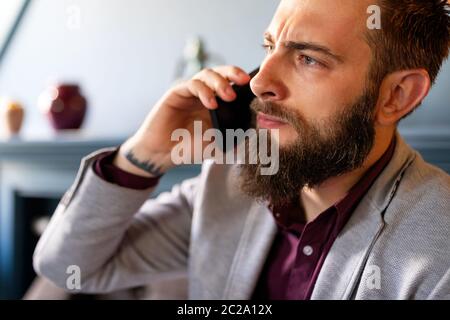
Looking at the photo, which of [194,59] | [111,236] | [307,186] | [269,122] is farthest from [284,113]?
[194,59]

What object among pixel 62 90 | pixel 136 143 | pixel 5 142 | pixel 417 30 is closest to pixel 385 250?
pixel 417 30

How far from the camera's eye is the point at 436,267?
65 centimetres

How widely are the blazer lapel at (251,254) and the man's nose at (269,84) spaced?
0.72 feet

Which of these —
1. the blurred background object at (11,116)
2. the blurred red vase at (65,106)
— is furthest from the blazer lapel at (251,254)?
the blurred background object at (11,116)

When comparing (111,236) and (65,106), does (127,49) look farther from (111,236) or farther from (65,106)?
(111,236)

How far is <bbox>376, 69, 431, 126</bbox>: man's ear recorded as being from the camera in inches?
29.9

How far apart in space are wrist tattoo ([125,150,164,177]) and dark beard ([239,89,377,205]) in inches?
7.1

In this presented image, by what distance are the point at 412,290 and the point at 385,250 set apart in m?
0.06

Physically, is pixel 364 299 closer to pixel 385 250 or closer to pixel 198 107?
pixel 385 250

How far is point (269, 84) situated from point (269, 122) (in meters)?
0.06

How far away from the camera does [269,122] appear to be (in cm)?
75

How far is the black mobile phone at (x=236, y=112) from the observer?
802 mm

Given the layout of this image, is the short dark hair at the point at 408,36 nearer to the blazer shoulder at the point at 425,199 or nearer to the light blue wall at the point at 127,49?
the blazer shoulder at the point at 425,199

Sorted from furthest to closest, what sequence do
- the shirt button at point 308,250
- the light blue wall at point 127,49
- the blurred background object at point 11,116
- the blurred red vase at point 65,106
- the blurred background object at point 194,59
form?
1. the blurred background object at point 11,116
2. the blurred red vase at point 65,106
3. the blurred background object at point 194,59
4. the light blue wall at point 127,49
5. the shirt button at point 308,250
